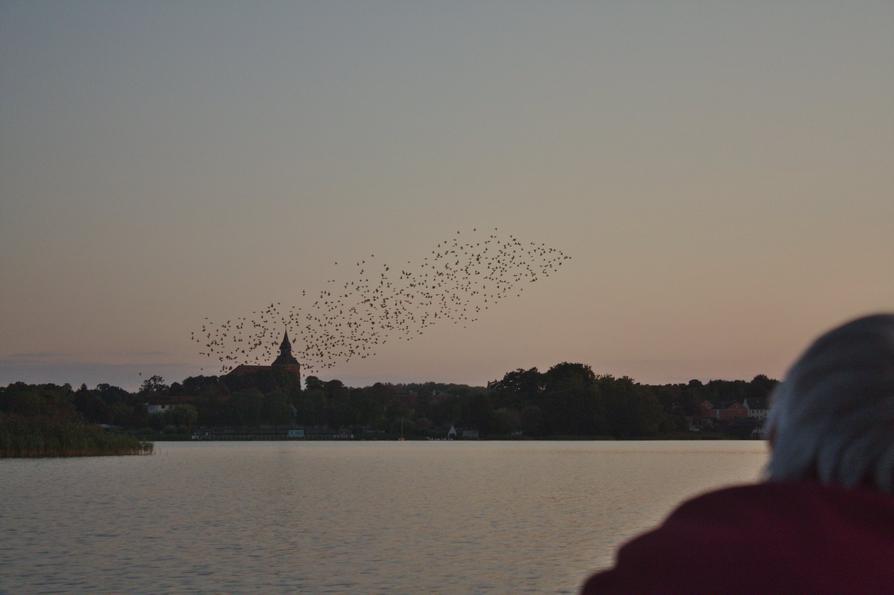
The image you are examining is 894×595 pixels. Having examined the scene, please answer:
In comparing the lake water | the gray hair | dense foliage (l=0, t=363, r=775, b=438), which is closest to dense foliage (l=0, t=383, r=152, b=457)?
the lake water

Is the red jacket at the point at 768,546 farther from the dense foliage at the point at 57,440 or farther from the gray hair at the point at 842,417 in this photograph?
the dense foliage at the point at 57,440

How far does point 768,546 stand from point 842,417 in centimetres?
23

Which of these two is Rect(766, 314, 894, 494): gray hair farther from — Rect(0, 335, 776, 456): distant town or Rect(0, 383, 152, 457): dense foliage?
Rect(0, 335, 776, 456): distant town

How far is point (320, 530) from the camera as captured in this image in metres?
25.7

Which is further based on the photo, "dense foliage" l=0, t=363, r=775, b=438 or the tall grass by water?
"dense foliage" l=0, t=363, r=775, b=438

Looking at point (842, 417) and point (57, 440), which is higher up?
point (57, 440)

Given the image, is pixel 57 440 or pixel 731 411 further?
pixel 731 411

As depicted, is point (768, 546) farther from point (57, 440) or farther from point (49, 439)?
point (57, 440)

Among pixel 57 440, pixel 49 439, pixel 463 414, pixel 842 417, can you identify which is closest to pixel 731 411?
pixel 463 414

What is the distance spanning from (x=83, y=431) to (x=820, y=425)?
60383 millimetres

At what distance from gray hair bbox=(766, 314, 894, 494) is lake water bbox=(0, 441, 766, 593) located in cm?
1555

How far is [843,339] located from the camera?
1.62 metres

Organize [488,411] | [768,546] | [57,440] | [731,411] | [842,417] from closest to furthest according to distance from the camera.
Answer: [768,546]
[842,417]
[57,440]
[488,411]
[731,411]

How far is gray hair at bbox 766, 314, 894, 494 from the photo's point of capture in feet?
5.03
